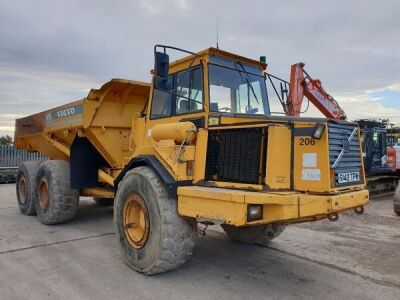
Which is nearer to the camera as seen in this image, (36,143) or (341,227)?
(341,227)

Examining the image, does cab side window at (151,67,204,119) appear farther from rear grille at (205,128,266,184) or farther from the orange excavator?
the orange excavator

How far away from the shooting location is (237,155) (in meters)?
4.32

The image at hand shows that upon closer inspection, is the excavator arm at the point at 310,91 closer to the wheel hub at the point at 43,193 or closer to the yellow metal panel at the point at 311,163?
the wheel hub at the point at 43,193

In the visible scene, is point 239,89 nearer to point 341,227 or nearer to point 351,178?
point 351,178

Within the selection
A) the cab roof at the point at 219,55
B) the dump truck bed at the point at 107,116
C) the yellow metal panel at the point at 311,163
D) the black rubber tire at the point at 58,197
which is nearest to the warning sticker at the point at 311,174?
A: the yellow metal panel at the point at 311,163

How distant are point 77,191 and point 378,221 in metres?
6.05

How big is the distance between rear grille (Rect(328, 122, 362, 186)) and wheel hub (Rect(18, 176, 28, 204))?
6943 millimetres

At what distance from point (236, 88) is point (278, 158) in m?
1.42

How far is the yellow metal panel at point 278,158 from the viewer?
13.1ft

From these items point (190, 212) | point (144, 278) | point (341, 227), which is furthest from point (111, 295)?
point (341, 227)

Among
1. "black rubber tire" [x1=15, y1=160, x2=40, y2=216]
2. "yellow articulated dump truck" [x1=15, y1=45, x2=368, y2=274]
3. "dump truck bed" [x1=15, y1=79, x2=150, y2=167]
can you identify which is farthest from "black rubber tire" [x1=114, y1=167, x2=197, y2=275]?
"black rubber tire" [x1=15, y1=160, x2=40, y2=216]

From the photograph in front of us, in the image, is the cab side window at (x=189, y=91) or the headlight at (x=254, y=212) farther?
the cab side window at (x=189, y=91)

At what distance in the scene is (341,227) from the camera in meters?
7.54

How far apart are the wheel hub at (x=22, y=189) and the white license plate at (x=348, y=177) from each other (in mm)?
6936
